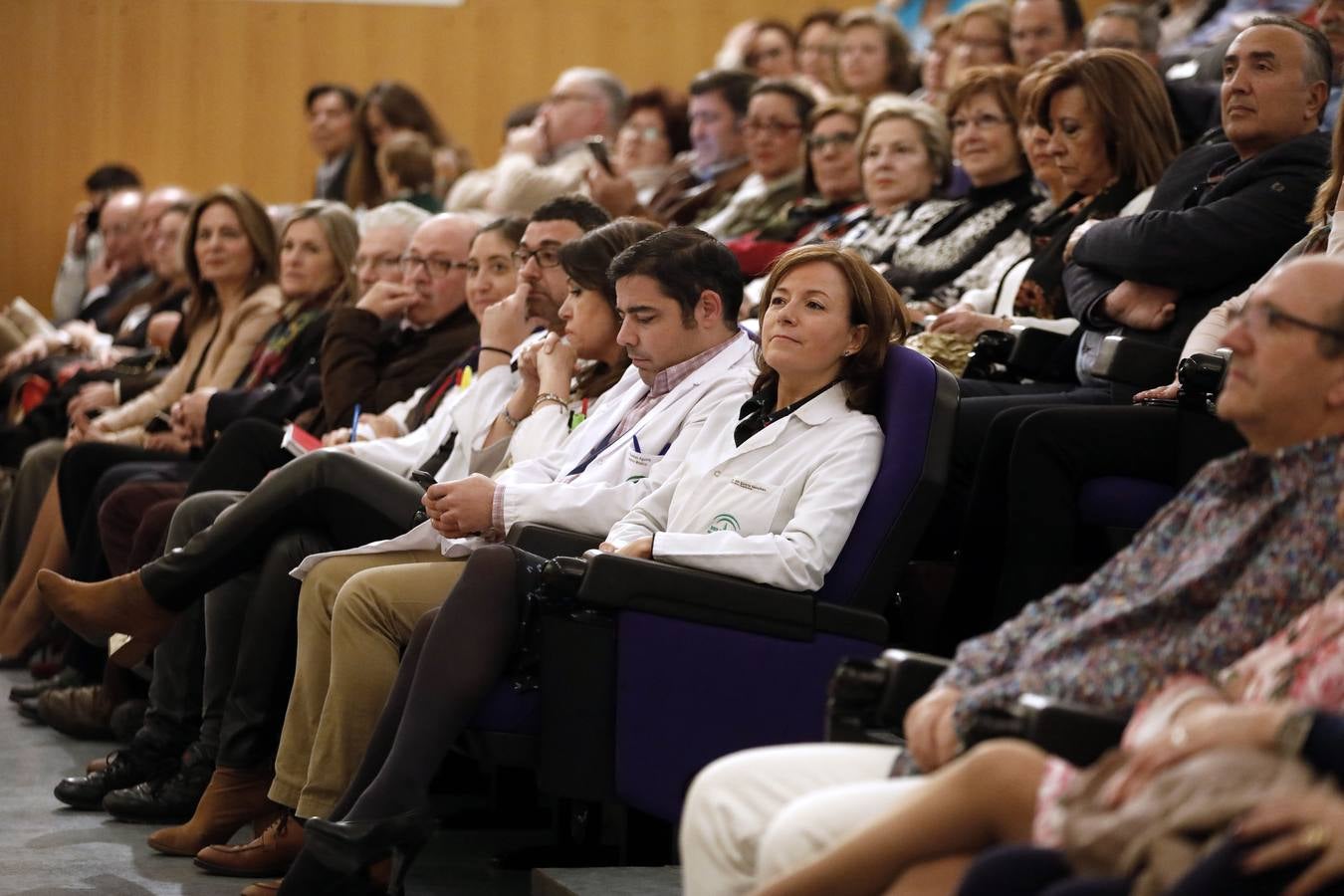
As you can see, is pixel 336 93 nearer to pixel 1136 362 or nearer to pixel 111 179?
pixel 111 179

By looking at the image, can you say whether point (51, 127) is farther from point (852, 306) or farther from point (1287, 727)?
point (1287, 727)

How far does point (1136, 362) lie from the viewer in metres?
2.92

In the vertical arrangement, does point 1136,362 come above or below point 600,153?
below

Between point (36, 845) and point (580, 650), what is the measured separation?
1215 mm

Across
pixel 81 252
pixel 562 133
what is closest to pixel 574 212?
pixel 562 133

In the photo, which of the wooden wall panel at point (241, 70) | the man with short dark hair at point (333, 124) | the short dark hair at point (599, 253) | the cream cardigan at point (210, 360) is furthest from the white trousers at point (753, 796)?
the wooden wall panel at point (241, 70)

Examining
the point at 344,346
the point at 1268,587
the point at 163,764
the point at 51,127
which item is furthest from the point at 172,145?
the point at 1268,587

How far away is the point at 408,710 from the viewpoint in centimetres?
250

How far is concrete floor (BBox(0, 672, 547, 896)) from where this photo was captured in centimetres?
283

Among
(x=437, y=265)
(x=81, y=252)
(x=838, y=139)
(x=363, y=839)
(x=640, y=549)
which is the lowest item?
(x=363, y=839)

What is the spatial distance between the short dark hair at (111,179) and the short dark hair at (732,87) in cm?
318

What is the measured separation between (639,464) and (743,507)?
0.38 meters

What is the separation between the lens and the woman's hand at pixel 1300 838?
1.36 meters

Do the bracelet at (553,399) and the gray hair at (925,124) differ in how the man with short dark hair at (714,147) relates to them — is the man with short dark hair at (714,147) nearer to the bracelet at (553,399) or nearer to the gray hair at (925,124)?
the gray hair at (925,124)
